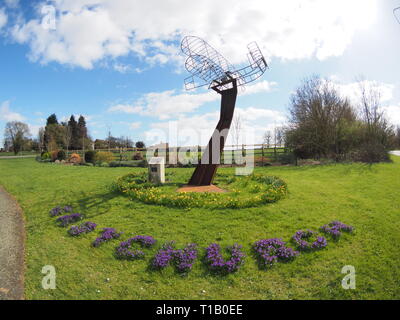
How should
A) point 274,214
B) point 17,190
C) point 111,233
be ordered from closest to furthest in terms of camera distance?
1. point 111,233
2. point 274,214
3. point 17,190

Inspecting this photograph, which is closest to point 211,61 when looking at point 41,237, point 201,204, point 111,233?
point 201,204

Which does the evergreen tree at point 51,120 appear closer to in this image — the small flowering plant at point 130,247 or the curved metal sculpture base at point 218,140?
the curved metal sculpture base at point 218,140

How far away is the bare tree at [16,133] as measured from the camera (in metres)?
55.8

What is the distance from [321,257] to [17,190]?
43.5ft

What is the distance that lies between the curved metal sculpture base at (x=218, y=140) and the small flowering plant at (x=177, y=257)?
17.7ft

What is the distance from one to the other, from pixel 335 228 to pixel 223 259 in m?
3.07

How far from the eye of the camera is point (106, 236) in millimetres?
5926

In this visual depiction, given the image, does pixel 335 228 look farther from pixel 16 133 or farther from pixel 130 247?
pixel 16 133

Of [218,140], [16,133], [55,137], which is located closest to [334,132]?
[218,140]

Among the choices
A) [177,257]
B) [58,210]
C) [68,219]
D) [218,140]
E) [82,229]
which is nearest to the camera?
[177,257]

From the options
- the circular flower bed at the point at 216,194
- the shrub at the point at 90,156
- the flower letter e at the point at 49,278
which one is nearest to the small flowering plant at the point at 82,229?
the flower letter e at the point at 49,278

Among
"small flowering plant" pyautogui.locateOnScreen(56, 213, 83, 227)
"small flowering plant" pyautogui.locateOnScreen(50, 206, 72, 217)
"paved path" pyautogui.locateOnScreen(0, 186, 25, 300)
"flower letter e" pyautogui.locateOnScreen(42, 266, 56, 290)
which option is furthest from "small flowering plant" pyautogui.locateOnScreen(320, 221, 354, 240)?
"small flowering plant" pyautogui.locateOnScreen(50, 206, 72, 217)
